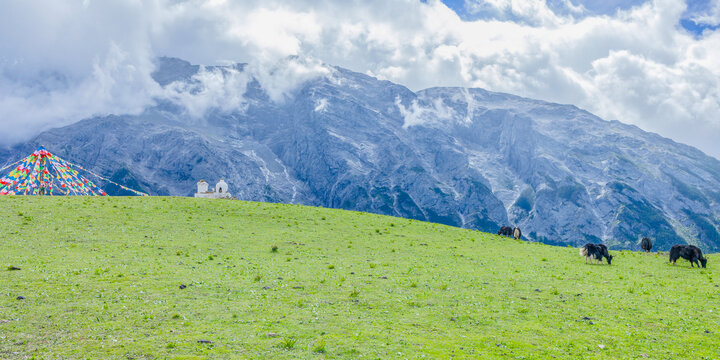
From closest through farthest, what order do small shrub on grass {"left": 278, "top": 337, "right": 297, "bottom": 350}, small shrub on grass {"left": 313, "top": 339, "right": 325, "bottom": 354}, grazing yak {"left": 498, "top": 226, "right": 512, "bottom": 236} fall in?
small shrub on grass {"left": 313, "top": 339, "right": 325, "bottom": 354} < small shrub on grass {"left": 278, "top": 337, "right": 297, "bottom": 350} < grazing yak {"left": 498, "top": 226, "right": 512, "bottom": 236}

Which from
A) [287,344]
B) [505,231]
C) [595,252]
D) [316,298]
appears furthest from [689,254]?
[287,344]

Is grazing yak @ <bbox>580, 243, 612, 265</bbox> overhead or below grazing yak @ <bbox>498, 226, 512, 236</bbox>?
below

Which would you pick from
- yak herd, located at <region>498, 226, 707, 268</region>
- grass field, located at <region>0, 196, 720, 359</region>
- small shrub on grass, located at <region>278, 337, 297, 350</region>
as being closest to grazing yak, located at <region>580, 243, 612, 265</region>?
yak herd, located at <region>498, 226, 707, 268</region>

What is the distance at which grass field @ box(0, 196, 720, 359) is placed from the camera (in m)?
18.5

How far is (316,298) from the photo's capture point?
2580 cm

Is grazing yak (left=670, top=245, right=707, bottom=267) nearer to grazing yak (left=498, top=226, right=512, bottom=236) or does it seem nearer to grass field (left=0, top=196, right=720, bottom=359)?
grass field (left=0, top=196, right=720, bottom=359)

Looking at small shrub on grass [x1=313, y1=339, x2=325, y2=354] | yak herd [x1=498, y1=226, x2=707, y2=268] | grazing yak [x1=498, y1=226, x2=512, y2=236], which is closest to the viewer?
small shrub on grass [x1=313, y1=339, x2=325, y2=354]

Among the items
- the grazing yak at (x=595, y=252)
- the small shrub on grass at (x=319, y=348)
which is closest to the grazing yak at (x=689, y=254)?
the grazing yak at (x=595, y=252)

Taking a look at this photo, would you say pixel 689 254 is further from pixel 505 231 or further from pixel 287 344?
pixel 287 344

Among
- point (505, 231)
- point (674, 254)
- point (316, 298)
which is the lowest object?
point (316, 298)

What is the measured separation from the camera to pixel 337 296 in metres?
26.4

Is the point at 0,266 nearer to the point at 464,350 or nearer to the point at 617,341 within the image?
the point at 464,350

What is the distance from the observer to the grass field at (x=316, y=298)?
1850 centimetres

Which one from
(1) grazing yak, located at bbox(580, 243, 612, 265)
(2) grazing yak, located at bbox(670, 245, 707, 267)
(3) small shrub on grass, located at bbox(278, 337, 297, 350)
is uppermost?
(2) grazing yak, located at bbox(670, 245, 707, 267)
